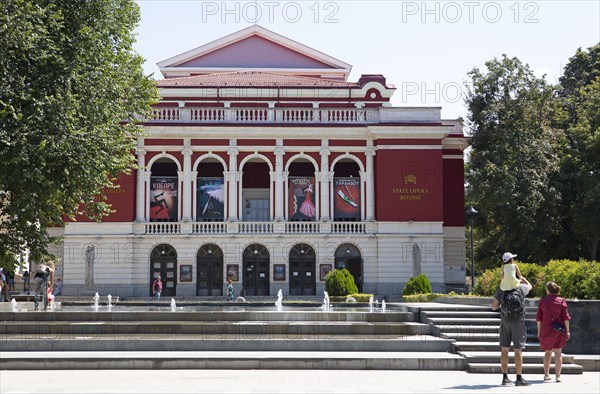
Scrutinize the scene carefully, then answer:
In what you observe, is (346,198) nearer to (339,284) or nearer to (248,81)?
(339,284)

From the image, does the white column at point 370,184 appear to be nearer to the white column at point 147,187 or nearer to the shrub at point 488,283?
the white column at point 147,187

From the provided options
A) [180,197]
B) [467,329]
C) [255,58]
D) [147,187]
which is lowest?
[467,329]

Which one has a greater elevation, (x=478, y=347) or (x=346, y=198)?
(x=346, y=198)

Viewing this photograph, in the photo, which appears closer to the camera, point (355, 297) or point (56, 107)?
point (56, 107)

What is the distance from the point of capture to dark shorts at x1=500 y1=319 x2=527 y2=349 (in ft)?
48.0

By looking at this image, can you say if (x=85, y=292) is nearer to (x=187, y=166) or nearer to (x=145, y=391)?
(x=187, y=166)

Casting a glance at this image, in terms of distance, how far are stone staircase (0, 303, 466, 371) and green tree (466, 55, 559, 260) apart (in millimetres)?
27637

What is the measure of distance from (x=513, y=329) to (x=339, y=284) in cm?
2548

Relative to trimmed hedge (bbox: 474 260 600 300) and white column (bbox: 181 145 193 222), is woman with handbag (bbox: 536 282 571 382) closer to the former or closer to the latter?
trimmed hedge (bbox: 474 260 600 300)

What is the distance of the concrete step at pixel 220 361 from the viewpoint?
1627cm

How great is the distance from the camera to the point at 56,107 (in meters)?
24.9

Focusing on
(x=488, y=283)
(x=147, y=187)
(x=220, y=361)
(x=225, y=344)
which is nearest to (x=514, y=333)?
(x=220, y=361)

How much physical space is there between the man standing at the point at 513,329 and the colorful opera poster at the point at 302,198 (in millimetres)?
34483

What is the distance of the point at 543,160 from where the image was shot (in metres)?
48.2
